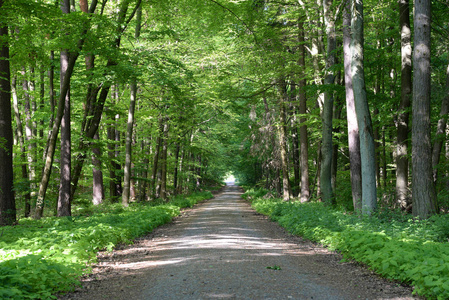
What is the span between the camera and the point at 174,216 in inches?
687

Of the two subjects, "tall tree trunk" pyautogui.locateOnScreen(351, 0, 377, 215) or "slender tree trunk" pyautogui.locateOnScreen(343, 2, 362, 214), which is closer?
"tall tree trunk" pyautogui.locateOnScreen(351, 0, 377, 215)

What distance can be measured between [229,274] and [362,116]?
6.49 meters

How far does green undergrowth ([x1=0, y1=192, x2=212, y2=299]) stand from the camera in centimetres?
457

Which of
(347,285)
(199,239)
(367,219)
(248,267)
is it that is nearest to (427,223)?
(367,219)

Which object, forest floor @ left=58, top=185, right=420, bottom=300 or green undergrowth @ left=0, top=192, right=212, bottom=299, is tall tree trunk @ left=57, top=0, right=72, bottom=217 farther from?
forest floor @ left=58, top=185, right=420, bottom=300

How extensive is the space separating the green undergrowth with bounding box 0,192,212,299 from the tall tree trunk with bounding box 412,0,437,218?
7.65m

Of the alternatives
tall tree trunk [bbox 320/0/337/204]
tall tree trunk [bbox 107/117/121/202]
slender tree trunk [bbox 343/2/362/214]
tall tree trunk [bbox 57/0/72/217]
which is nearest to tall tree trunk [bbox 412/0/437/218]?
slender tree trunk [bbox 343/2/362/214]

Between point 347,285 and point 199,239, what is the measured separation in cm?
515

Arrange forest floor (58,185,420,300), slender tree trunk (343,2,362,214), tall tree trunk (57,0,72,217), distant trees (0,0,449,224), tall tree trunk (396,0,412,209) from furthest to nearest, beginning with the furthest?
1. tall tree trunk (57,0,72,217)
2. tall tree trunk (396,0,412,209)
3. slender tree trunk (343,2,362,214)
4. distant trees (0,0,449,224)
5. forest floor (58,185,420,300)

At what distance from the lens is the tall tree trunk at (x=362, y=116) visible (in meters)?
10.0

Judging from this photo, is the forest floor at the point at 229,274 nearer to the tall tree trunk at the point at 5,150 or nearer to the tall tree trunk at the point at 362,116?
the tall tree trunk at the point at 362,116

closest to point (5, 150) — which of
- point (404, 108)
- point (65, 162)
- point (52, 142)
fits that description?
point (52, 142)

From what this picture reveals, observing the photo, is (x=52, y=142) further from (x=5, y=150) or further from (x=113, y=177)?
(x=113, y=177)

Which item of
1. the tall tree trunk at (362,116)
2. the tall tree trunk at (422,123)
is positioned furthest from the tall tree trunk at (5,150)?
the tall tree trunk at (422,123)
